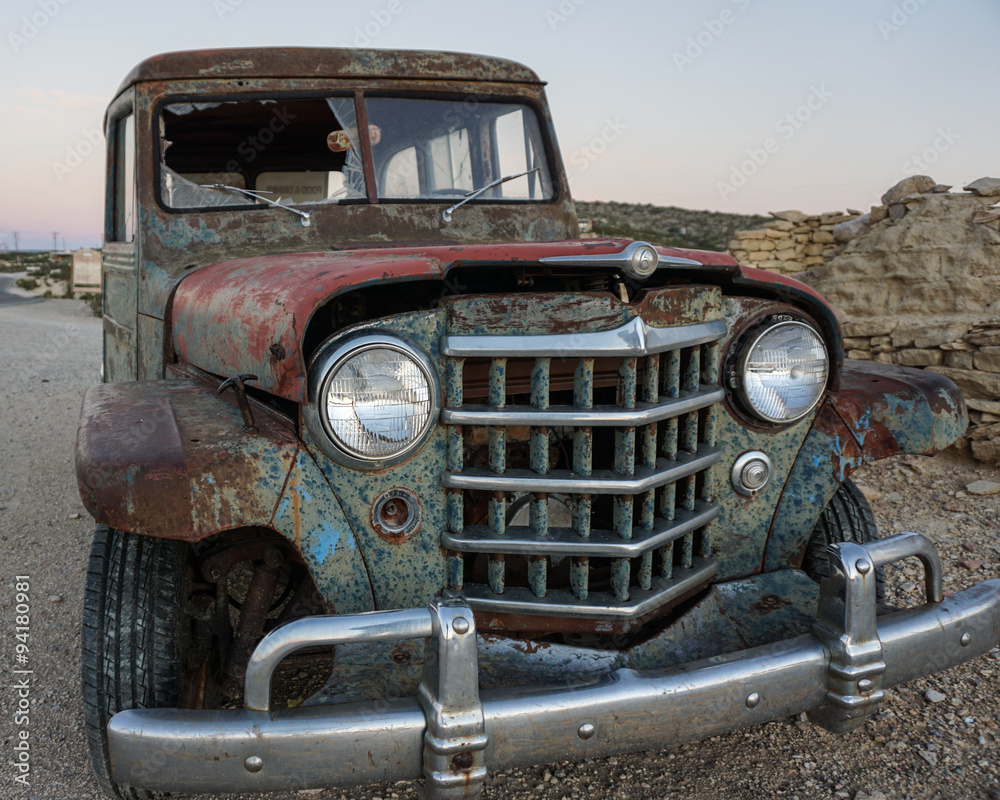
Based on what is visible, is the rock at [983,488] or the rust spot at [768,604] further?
the rock at [983,488]

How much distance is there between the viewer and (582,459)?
66.9 inches

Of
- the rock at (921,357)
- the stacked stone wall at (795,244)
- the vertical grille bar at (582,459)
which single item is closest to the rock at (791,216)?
the stacked stone wall at (795,244)

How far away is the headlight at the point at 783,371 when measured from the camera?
1.93 metres

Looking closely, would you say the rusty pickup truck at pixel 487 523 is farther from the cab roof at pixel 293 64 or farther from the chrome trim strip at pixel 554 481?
the cab roof at pixel 293 64

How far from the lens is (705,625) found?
1.89m

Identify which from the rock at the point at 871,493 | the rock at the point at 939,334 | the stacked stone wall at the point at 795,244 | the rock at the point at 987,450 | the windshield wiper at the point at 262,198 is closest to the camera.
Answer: the windshield wiper at the point at 262,198

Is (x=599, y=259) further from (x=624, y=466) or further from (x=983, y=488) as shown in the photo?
(x=983, y=488)

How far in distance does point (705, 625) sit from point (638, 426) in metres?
0.52

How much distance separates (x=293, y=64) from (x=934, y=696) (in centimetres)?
292

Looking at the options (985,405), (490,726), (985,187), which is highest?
(985,187)

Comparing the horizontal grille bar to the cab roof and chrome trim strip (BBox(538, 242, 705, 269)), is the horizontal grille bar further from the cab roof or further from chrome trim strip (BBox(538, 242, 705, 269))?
the cab roof

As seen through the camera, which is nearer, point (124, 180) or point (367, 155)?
point (367, 155)

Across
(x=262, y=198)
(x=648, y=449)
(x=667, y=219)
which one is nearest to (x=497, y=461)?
(x=648, y=449)

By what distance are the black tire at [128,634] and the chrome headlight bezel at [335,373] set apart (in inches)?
19.1
